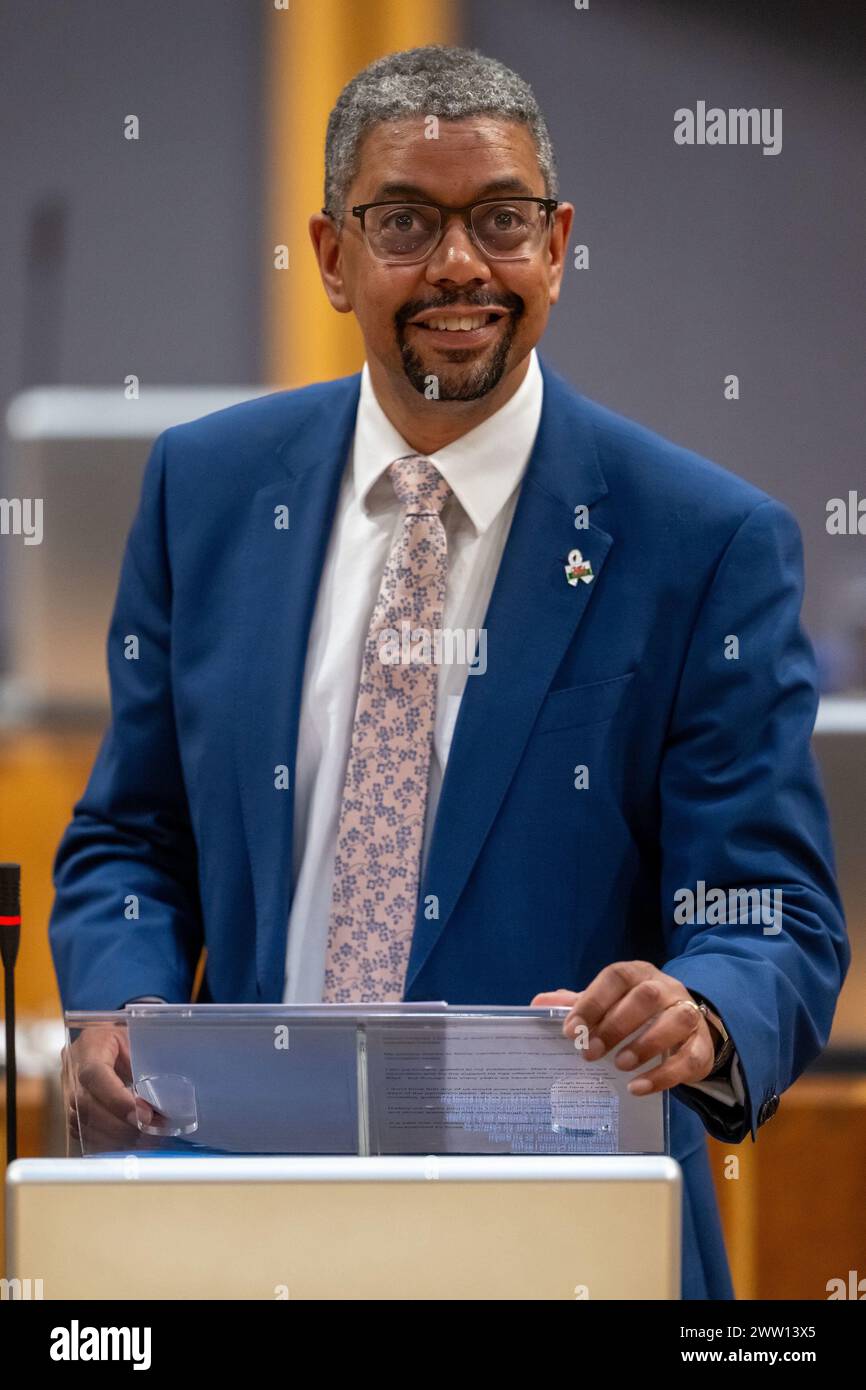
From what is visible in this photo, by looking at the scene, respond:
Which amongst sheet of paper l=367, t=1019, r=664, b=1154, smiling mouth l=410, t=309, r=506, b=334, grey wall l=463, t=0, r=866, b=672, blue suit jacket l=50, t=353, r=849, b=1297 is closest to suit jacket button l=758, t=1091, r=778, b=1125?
blue suit jacket l=50, t=353, r=849, b=1297

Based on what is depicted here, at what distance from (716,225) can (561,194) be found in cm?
28

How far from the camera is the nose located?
67.2 inches

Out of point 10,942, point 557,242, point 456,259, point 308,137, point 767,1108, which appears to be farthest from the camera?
point 308,137

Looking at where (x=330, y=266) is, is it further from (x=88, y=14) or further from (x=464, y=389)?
(x=88, y=14)

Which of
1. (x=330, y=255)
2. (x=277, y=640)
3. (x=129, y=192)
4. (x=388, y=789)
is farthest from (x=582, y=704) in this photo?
(x=129, y=192)

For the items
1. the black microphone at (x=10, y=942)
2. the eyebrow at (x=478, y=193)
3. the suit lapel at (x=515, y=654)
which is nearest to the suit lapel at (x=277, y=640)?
the suit lapel at (x=515, y=654)

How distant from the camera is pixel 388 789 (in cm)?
173

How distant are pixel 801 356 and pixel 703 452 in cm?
25

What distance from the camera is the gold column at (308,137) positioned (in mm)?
3469

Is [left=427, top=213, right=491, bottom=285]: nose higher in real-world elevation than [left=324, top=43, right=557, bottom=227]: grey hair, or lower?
lower

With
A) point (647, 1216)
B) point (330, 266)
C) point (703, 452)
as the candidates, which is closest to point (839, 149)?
point (703, 452)

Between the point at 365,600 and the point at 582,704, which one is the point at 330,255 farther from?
the point at 582,704

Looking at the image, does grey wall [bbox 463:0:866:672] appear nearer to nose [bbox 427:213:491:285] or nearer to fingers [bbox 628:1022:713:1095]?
nose [bbox 427:213:491:285]

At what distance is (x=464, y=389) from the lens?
5.75 ft
